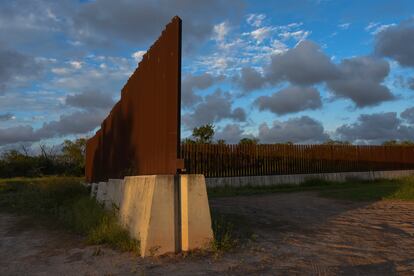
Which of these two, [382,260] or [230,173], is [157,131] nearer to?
[382,260]

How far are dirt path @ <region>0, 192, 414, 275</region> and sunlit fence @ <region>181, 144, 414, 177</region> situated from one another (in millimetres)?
8907

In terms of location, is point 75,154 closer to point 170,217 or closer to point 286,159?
point 286,159

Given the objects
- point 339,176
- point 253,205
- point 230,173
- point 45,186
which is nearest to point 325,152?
point 339,176

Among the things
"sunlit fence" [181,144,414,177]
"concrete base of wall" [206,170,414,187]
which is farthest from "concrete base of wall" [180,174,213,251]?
"concrete base of wall" [206,170,414,187]

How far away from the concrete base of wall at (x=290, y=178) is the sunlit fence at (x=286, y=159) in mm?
325

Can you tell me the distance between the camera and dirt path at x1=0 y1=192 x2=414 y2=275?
586 cm

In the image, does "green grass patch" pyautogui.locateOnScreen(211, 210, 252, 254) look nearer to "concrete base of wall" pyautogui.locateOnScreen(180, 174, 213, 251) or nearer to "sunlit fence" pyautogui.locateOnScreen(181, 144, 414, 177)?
"concrete base of wall" pyautogui.locateOnScreen(180, 174, 213, 251)

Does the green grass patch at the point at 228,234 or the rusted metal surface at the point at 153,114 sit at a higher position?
the rusted metal surface at the point at 153,114

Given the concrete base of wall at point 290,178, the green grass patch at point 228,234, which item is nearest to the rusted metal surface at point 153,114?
the green grass patch at point 228,234

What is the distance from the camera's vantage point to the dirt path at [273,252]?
19.2 ft

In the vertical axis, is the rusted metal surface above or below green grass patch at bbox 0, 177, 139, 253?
above

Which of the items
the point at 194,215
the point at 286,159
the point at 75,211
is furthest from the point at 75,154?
the point at 194,215

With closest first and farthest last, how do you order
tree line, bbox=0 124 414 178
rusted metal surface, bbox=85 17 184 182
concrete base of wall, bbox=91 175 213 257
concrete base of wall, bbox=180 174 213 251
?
1. concrete base of wall, bbox=91 175 213 257
2. concrete base of wall, bbox=180 174 213 251
3. rusted metal surface, bbox=85 17 184 182
4. tree line, bbox=0 124 414 178

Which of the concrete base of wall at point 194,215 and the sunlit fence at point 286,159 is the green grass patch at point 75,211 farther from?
the sunlit fence at point 286,159
